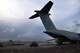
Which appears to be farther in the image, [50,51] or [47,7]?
[47,7]

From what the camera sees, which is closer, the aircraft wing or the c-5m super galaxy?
the aircraft wing

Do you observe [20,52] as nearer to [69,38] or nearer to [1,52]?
[1,52]

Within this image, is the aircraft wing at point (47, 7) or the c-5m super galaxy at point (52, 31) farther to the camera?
the c-5m super galaxy at point (52, 31)

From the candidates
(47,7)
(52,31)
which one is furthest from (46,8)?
(52,31)

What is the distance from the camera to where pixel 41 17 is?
4272 cm

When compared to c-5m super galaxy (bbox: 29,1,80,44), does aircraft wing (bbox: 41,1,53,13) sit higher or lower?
higher

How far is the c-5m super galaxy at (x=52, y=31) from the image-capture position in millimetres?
39938

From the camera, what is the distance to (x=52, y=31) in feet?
136

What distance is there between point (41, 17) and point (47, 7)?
3.28 metres

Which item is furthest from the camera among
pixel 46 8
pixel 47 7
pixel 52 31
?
pixel 52 31

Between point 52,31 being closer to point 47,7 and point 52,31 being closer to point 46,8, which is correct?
point 46,8

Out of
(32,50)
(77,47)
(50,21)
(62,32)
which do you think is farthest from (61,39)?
(32,50)

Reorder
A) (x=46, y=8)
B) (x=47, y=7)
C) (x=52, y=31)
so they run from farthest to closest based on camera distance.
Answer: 1. (x=52, y=31)
2. (x=46, y=8)
3. (x=47, y=7)

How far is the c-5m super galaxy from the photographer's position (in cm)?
3994
